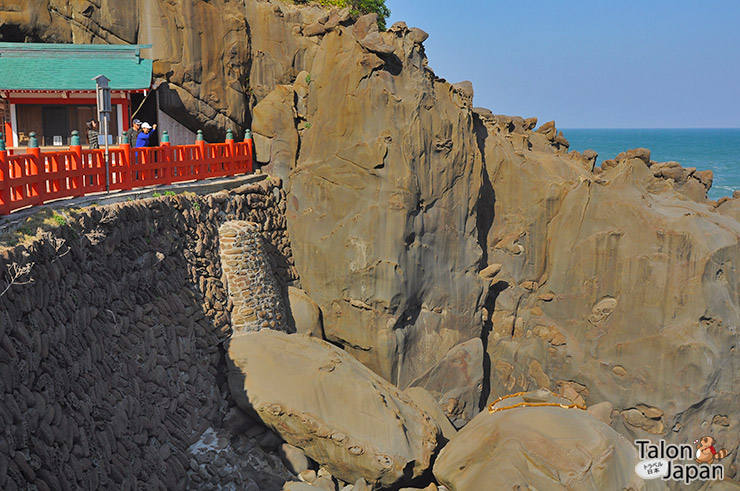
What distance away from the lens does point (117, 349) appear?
13.4 m

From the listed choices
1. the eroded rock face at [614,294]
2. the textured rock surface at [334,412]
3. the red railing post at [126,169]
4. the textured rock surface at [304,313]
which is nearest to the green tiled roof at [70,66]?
the red railing post at [126,169]

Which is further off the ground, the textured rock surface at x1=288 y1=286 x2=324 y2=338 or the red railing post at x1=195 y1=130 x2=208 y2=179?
the red railing post at x1=195 y1=130 x2=208 y2=179

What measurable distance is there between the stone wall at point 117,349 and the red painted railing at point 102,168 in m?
0.94

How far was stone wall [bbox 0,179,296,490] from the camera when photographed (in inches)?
409

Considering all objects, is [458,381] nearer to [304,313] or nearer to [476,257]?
[476,257]

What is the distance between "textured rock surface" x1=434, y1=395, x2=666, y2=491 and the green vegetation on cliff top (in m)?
19.6

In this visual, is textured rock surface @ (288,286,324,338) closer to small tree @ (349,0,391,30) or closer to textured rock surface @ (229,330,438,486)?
textured rock surface @ (229,330,438,486)

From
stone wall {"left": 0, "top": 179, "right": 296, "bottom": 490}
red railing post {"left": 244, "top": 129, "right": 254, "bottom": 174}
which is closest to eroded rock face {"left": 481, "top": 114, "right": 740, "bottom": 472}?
red railing post {"left": 244, "top": 129, "right": 254, "bottom": 174}

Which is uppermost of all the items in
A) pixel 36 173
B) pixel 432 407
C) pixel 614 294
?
pixel 36 173

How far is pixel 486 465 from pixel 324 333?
310 inches

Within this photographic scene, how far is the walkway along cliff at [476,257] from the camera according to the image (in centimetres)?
1955

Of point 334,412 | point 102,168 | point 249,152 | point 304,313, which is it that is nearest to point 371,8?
point 249,152

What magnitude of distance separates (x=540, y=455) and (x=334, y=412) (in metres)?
4.66

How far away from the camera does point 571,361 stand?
20.9m
